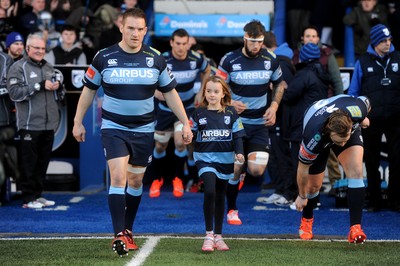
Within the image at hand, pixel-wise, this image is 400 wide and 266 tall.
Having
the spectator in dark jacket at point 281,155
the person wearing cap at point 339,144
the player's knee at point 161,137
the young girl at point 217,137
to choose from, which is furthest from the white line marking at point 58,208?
the person wearing cap at point 339,144

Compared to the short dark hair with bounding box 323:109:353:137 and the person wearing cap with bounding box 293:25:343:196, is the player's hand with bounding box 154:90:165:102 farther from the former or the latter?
the short dark hair with bounding box 323:109:353:137

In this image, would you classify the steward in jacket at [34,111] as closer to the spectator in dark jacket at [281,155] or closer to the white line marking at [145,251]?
the spectator in dark jacket at [281,155]

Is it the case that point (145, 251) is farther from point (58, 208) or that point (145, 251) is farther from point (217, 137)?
point (58, 208)

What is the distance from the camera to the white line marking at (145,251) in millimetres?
8695

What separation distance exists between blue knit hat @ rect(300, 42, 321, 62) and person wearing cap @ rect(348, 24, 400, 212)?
1.70 ft

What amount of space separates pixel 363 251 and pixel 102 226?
3.22 m

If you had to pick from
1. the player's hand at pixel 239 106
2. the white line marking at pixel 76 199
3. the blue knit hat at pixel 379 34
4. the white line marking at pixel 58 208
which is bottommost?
the white line marking at pixel 76 199

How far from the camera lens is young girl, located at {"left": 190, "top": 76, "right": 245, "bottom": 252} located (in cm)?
984

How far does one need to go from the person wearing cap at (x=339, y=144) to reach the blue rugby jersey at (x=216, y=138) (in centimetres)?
75

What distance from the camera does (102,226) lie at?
36.8 feet

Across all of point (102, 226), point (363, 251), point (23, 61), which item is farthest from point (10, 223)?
point (363, 251)

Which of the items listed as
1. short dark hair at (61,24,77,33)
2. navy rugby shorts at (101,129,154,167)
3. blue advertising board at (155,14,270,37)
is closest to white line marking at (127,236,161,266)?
navy rugby shorts at (101,129,154,167)

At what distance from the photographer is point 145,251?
934 centimetres

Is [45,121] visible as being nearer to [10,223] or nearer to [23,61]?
[23,61]
